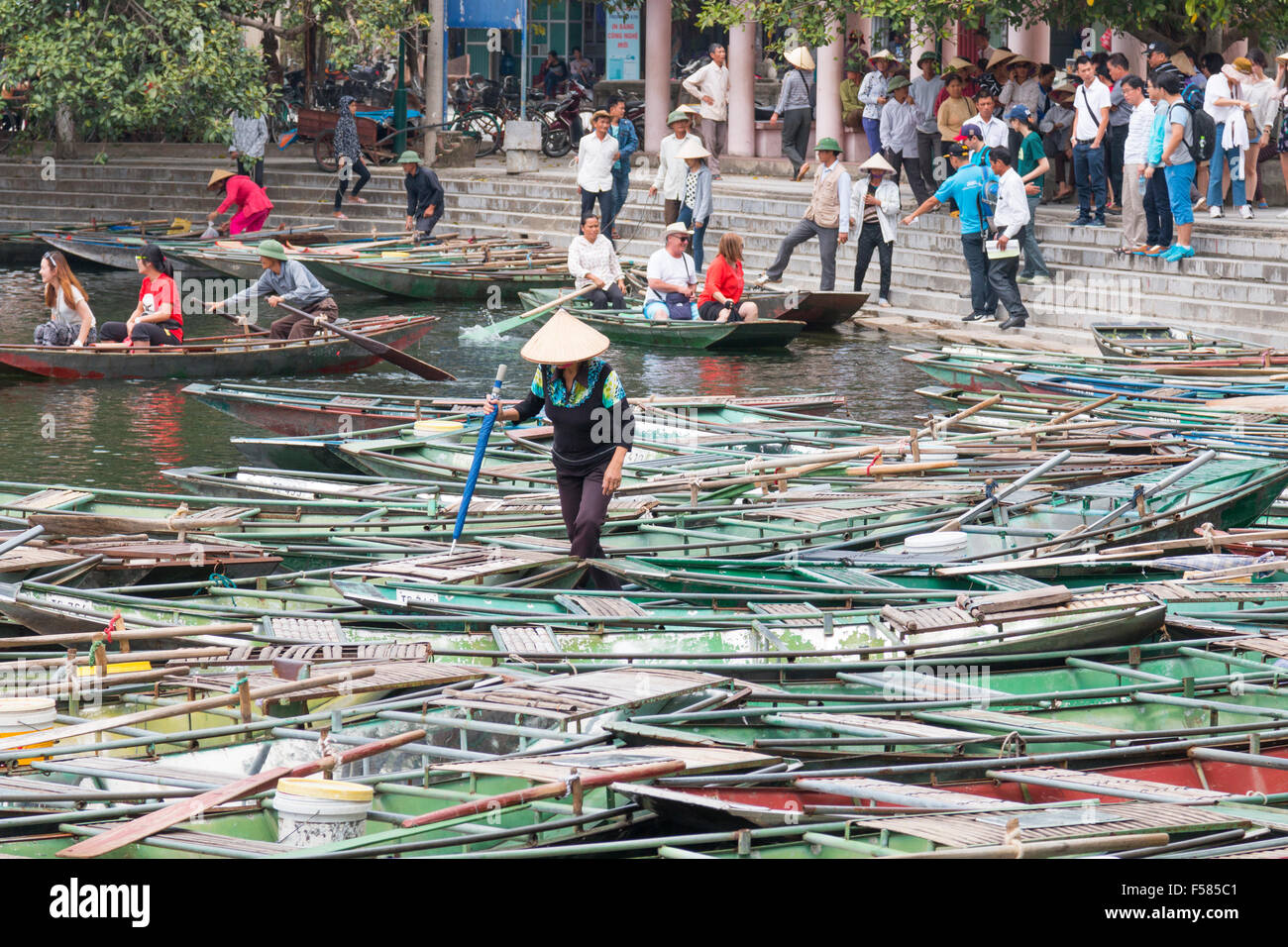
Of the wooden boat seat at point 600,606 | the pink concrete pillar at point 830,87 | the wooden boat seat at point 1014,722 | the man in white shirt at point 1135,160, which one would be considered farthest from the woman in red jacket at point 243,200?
the wooden boat seat at point 1014,722

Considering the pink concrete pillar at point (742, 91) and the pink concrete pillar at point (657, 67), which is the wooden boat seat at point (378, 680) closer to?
the pink concrete pillar at point (742, 91)

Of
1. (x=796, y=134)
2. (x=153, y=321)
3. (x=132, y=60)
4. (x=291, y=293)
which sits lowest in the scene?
(x=153, y=321)

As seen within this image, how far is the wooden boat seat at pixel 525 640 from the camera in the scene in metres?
7.45

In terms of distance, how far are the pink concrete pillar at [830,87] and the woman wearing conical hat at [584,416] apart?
49.8 feet

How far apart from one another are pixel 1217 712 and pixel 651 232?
15.9 metres

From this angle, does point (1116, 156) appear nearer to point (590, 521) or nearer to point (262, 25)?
point (590, 521)

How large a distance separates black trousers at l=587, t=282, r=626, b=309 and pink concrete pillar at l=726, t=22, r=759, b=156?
8.34 metres

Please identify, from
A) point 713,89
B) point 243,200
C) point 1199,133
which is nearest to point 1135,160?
point 1199,133

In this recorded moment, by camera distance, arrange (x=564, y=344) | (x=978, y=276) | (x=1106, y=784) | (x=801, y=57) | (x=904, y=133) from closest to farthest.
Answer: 1. (x=1106, y=784)
2. (x=564, y=344)
3. (x=978, y=276)
4. (x=904, y=133)
5. (x=801, y=57)

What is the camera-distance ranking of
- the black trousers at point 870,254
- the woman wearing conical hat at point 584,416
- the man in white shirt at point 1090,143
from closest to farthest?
the woman wearing conical hat at point 584,416, the man in white shirt at point 1090,143, the black trousers at point 870,254

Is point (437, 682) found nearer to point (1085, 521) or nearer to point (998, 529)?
point (998, 529)

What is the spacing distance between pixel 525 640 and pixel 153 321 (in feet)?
28.6

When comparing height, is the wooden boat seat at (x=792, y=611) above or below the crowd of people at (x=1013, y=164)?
below

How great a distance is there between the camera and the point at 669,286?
16344 mm
